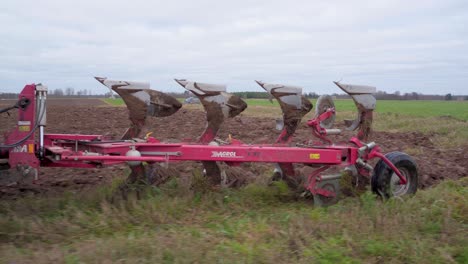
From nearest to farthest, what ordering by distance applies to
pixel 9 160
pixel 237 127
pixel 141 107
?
pixel 9 160
pixel 141 107
pixel 237 127

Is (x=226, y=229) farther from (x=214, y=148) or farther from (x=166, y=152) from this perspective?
(x=166, y=152)

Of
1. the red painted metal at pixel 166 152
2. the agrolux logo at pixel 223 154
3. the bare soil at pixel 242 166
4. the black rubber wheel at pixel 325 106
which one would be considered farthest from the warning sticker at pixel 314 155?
the bare soil at pixel 242 166

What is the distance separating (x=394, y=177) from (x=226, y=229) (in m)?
2.83

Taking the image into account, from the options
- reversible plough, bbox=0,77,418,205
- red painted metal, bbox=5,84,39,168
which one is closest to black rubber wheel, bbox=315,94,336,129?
reversible plough, bbox=0,77,418,205

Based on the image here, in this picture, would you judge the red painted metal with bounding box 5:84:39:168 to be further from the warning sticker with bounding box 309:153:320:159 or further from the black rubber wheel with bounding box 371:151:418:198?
A: the black rubber wheel with bounding box 371:151:418:198

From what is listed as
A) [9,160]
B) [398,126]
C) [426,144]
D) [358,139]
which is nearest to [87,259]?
[9,160]

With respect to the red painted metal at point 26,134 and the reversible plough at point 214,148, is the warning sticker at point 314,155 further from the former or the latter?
the red painted metal at point 26,134

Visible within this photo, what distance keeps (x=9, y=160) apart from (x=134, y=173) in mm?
1610

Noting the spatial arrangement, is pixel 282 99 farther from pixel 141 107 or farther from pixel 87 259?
pixel 87 259

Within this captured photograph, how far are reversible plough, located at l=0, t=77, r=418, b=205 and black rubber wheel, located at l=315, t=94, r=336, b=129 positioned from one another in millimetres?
14

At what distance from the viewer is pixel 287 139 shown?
23.5ft

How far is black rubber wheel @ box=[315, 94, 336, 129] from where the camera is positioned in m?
6.99

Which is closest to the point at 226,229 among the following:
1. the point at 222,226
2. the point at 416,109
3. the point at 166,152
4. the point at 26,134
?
the point at 222,226

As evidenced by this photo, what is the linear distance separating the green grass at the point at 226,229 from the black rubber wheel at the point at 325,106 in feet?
3.90
